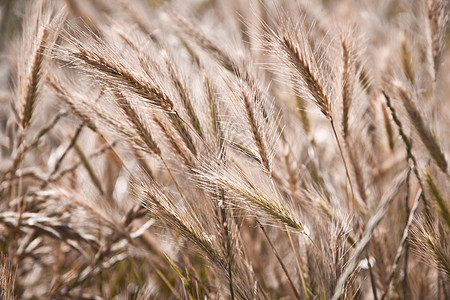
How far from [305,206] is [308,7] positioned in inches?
30.5

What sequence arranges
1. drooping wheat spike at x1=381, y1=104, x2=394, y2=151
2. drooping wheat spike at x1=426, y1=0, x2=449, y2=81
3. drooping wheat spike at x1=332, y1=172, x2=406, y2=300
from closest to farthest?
drooping wheat spike at x1=332, y1=172, x2=406, y2=300 < drooping wheat spike at x1=426, y1=0, x2=449, y2=81 < drooping wheat spike at x1=381, y1=104, x2=394, y2=151

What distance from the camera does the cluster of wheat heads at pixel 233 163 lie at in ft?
2.14

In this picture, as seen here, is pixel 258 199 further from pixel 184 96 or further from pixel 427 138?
pixel 427 138

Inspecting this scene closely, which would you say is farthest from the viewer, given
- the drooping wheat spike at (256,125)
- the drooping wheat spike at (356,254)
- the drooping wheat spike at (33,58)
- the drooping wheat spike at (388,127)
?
the drooping wheat spike at (388,127)

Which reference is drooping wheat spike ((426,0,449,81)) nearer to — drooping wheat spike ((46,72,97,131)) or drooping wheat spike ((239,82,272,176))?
drooping wheat spike ((239,82,272,176))

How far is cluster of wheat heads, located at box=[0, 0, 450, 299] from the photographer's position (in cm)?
65

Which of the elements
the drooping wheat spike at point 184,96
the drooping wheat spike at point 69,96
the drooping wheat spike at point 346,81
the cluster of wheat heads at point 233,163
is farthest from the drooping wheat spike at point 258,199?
the drooping wheat spike at point 69,96

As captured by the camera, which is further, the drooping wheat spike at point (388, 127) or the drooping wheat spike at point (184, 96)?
the drooping wheat spike at point (388, 127)

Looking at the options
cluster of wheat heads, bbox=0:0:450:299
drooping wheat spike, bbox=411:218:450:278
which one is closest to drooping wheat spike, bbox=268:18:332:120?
cluster of wheat heads, bbox=0:0:450:299

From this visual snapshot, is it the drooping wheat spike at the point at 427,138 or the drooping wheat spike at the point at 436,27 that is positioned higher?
the drooping wheat spike at the point at 436,27

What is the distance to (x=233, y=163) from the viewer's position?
0.69 metres

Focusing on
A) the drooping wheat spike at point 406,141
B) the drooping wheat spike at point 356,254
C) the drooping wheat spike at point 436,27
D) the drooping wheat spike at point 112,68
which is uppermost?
the drooping wheat spike at point 436,27

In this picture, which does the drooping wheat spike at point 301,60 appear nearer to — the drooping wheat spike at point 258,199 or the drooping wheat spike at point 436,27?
the drooping wheat spike at point 258,199

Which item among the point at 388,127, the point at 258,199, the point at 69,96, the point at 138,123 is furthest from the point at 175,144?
the point at 388,127
